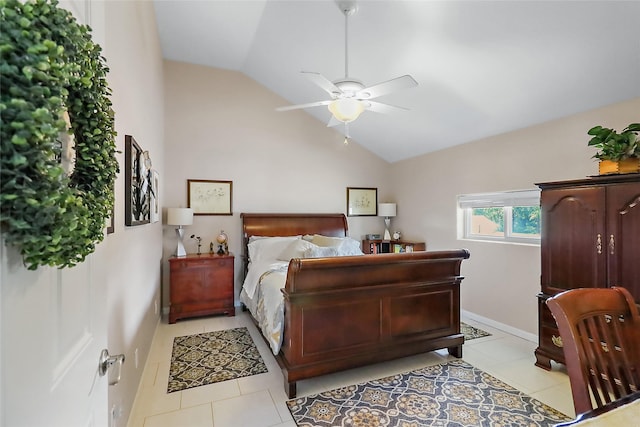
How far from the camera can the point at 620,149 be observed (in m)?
2.25

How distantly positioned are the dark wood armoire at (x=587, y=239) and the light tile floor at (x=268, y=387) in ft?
0.97

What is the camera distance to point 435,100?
3473 millimetres

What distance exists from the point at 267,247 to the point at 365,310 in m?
1.95

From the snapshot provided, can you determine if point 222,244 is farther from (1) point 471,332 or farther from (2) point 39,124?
(2) point 39,124

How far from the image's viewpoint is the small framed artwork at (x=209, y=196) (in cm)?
438

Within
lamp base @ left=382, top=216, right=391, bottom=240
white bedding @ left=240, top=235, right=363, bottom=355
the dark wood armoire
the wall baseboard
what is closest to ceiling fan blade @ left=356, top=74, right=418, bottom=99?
the dark wood armoire

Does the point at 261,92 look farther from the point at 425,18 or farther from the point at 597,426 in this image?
the point at 597,426

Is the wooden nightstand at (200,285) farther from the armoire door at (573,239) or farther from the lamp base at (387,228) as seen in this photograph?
the armoire door at (573,239)

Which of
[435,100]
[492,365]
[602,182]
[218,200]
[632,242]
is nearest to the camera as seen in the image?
[632,242]

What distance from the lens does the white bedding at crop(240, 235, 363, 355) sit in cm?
256

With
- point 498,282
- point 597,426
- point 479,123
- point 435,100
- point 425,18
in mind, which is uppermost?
point 425,18

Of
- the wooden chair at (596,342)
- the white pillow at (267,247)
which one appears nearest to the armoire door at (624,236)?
the wooden chair at (596,342)

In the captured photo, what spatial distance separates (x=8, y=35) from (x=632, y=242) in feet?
10.7

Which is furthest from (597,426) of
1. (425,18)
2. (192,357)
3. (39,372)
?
(192,357)
